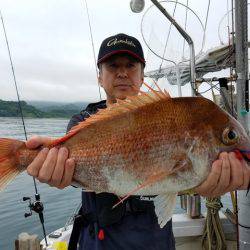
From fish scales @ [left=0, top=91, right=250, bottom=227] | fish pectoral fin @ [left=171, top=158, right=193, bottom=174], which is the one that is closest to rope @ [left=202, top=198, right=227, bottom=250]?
fish scales @ [left=0, top=91, right=250, bottom=227]

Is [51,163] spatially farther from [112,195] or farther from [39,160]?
[112,195]

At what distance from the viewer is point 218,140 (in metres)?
2.14

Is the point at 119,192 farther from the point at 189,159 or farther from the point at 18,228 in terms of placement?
the point at 18,228

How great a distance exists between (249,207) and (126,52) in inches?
98.3

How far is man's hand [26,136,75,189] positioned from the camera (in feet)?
7.30

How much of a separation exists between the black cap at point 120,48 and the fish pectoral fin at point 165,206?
1.42 metres

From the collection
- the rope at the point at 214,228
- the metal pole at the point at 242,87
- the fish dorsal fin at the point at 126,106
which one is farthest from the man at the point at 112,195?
the rope at the point at 214,228

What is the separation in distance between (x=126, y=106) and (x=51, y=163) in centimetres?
62

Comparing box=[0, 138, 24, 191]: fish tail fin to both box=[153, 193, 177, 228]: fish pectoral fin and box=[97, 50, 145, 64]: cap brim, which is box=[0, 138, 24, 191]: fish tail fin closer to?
box=[153, 193, 177, 228]: fish pectoral fin

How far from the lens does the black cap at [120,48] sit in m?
3.08

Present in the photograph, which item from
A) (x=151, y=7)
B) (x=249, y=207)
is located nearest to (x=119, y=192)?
(x=249, y=207)

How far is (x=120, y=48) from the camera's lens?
3.08m

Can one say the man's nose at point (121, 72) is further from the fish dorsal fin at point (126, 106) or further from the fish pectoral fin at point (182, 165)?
the fish pectoral fin at point (182, 165)

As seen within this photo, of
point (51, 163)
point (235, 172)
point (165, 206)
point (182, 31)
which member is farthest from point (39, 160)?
point (182, 31)
